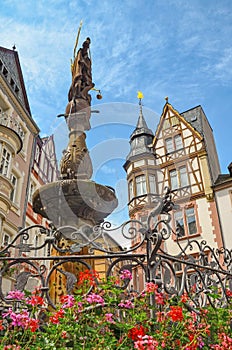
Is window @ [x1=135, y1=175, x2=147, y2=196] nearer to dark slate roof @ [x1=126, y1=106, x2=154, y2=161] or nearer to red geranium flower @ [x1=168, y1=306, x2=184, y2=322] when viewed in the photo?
dark slate roof @ [x1=126, y1=106, x2=154, y2=161]

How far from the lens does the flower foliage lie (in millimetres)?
2150

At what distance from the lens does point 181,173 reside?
1877 centimetres

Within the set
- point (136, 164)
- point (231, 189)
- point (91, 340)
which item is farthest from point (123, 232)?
point (136, 164)

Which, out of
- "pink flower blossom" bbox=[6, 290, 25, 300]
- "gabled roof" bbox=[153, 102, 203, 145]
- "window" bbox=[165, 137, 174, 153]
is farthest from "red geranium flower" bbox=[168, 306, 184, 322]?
"window" bbox=[165, 137, 174, 153]

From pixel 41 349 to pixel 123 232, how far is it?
49.1 inches

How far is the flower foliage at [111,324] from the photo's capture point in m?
2.15

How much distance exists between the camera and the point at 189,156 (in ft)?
61.8

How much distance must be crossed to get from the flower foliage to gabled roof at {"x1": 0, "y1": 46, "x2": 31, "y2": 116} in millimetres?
16293

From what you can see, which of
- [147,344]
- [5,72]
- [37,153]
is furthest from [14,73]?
[147,344]

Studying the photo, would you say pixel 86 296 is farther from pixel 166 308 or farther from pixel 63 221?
pixel 63 221

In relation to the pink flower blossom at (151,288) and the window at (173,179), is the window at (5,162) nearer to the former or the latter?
the window at (173,179)

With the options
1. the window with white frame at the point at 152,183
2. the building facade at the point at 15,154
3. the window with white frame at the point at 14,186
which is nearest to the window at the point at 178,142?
the window with white frame at the point at 152,183

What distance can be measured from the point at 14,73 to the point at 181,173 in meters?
11.7

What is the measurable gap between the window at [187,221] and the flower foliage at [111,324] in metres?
14.2
